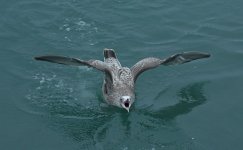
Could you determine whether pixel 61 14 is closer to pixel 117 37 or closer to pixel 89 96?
pixel 117 37

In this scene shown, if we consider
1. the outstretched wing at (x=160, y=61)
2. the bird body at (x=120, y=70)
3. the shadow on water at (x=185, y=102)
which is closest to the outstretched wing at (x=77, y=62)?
the bird body at (x=120, y=70)

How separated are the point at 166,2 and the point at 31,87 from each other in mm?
7669

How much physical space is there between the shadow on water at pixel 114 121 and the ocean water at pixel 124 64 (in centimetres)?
3

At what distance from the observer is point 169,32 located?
23.9 meters

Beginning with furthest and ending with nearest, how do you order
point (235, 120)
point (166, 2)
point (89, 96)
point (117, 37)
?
1. point (166, 2)
2. point (117, 37)
3. point (89, 96)
4. point (235, 120)

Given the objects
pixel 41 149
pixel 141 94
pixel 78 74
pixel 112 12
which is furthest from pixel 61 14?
pixel 41 149

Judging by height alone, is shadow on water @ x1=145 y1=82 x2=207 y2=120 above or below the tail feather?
below

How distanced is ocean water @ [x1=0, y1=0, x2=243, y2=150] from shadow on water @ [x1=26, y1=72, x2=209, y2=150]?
1.2 inches

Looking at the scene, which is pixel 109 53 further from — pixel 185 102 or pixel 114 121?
pixel 185 102

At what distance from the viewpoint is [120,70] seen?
68.2 ft

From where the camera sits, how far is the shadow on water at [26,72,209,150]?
60.3ft

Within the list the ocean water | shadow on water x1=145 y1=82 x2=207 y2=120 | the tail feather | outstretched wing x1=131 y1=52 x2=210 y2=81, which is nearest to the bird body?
outstretched wing x1=131 y1=52 x2=210 y2=81

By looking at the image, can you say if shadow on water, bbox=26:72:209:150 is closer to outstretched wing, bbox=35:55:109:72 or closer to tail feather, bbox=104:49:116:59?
outstretched wing, bbox=35:55:109:72

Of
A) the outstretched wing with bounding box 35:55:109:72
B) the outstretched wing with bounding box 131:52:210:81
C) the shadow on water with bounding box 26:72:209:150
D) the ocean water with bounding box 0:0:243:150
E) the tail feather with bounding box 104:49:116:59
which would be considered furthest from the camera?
the tail feather with bounding box 104:49:116:59
